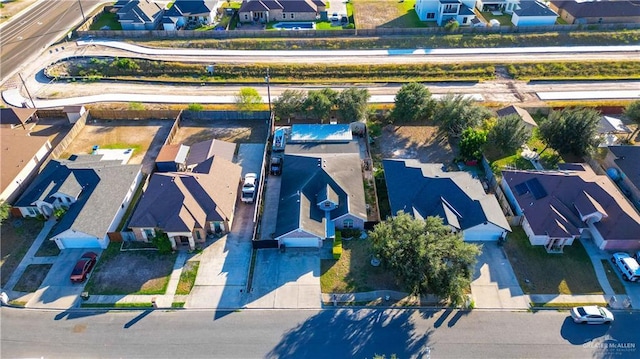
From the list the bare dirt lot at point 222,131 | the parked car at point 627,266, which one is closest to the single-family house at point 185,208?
the bare dirt lot at point 222,131

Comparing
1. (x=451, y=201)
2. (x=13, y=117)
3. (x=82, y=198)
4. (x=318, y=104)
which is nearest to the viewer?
(x=451, y=201)

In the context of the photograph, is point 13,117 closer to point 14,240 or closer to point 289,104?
point 14,240

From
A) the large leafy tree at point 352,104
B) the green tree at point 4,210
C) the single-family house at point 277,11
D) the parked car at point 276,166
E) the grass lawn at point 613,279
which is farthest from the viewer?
the single-family house at point 277,11

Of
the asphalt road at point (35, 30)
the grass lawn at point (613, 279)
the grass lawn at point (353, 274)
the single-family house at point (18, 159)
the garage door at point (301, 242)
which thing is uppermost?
the asphalt road at point (35, 30)

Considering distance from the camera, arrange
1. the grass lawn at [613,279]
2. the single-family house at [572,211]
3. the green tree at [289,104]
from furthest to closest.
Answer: the green tree at [289,104]
the single-family house at [572,211]
the grass lawn at [613,279]

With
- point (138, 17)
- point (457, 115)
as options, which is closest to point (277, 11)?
point (138, 17)

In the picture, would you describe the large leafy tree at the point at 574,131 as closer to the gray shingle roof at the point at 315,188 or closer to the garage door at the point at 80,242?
the gray shingle roof at the point at 315,188
